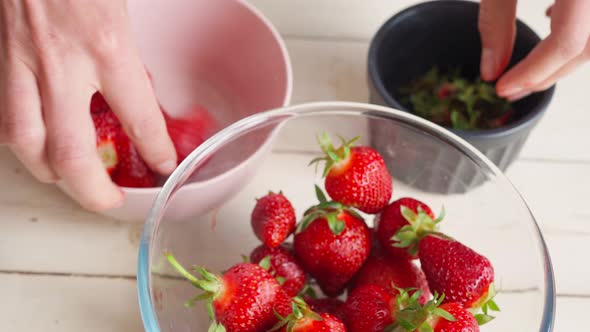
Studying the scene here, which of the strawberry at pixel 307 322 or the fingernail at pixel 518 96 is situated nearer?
the strawberry at pixel 307 322

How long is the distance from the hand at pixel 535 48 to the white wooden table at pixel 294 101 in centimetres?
14

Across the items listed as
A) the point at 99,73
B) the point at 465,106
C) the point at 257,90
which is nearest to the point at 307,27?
the point at 257,90

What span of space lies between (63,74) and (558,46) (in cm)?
52

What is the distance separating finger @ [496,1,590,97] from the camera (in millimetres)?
742

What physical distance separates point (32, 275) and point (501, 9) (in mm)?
647

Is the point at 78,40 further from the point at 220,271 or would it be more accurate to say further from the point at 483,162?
the point at 483,162

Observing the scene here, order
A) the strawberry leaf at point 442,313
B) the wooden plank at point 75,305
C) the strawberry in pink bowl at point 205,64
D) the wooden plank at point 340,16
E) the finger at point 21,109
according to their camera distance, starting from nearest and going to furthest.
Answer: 1. the strawberry leaf at point 442,313
2. the finger at point 21,109
3. the wooden plank at point 75,305
4. the strawberry in pink bowl at point 205,64
5. the wooden plank at point 340,16

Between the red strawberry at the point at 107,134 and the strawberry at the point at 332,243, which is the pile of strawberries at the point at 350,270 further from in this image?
the red strawberry at the point at 107,134

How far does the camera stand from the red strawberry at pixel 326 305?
0.71 metres

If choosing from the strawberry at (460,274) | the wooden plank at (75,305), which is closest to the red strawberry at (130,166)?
the wooden plank at (75,305)

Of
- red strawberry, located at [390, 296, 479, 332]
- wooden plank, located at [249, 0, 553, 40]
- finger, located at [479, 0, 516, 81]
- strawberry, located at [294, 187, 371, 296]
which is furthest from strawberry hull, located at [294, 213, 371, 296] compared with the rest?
wooden plank, located at [249, 0, 553, 40]

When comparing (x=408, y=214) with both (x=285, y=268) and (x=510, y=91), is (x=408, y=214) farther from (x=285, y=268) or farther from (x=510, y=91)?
(x=510, y=91)

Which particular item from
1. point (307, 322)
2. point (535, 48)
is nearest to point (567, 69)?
point (535, 48)

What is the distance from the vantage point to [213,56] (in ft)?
3.34
